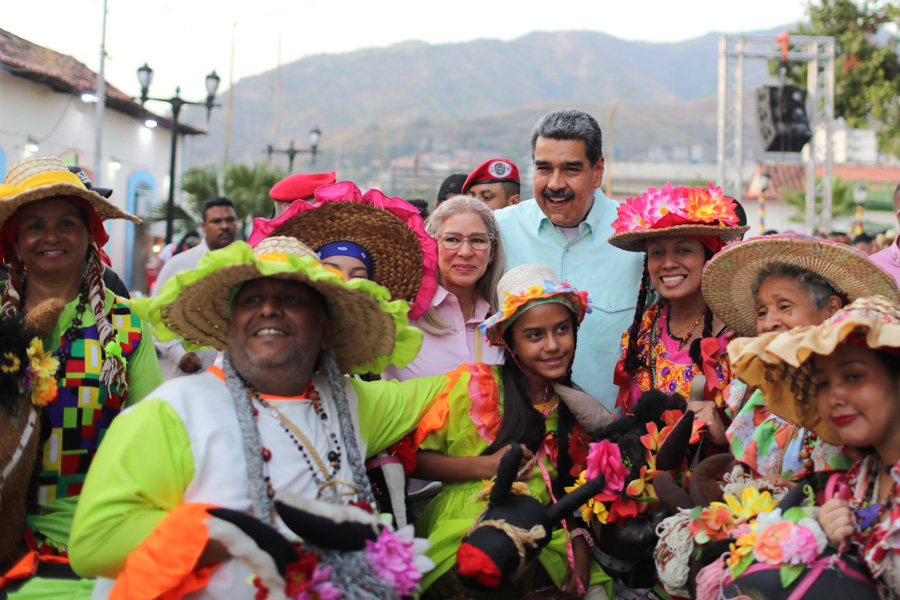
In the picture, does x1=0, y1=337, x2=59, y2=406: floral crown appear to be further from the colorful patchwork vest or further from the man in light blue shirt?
the man in light blue shirt

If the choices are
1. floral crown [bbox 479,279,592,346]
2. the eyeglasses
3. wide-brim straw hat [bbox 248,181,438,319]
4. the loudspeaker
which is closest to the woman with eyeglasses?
the eyeglasses

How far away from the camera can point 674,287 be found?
12.5 ft

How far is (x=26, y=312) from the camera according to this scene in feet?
11.2

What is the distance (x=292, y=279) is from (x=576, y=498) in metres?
1.20

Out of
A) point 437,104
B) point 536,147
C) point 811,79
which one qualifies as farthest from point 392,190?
point 437,104

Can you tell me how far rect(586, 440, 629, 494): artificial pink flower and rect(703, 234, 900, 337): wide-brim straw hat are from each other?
0.85 metres

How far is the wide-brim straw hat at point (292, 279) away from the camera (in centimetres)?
251

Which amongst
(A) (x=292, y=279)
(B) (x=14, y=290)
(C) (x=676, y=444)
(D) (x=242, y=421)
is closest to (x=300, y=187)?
(B) (x=14, y=290)

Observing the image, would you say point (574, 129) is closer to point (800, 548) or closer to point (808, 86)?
point (800, 548)

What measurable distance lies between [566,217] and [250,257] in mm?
2373

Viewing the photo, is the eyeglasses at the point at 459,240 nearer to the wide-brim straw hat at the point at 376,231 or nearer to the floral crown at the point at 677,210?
the wide-brim straw hat at the point at 376,231

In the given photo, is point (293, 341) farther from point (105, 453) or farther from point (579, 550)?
point (579, 550)

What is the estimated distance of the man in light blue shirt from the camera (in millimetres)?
4238

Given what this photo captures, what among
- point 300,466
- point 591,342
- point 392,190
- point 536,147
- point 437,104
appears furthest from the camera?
point 437,104
